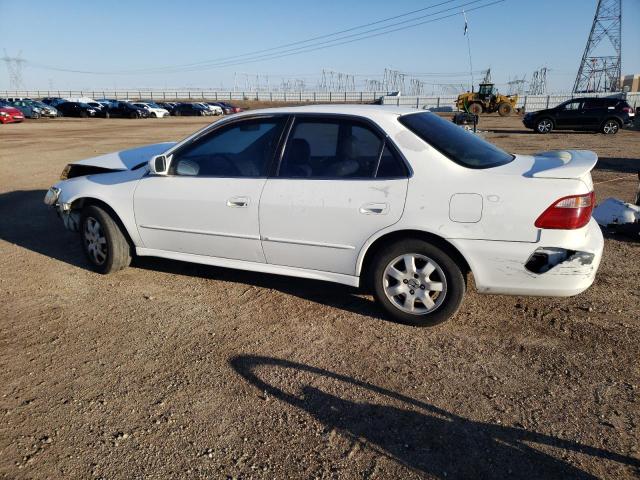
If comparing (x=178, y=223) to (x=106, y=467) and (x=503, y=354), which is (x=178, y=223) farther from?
(x=503, y=354)

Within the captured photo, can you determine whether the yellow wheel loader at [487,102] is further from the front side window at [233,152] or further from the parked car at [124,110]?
the front side window at [233,152]

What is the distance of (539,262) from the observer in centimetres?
325

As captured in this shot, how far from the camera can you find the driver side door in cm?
396

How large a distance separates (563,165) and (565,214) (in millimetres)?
437

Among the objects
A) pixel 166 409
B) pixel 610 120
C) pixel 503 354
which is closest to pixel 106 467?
pixel 166 409

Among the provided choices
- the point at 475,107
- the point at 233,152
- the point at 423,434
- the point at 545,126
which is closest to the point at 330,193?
the point at 233,152

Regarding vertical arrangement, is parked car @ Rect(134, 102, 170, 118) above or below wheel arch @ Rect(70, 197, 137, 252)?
above

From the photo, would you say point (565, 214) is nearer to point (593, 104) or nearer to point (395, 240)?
point (395, 240)

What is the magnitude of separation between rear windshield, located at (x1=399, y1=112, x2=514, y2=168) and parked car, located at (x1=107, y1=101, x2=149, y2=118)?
42.5m

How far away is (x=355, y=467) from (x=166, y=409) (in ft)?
3.74

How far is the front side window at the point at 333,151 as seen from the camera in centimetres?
363

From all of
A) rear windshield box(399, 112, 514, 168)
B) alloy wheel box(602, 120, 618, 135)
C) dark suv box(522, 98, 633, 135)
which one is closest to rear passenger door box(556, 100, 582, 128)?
dark suv box(522, 98, 633, 135)

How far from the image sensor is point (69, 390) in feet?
9.71

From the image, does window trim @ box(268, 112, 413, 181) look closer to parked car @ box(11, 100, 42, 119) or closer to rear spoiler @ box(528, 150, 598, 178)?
rear spoiler @ box(528, 150, 598, 178)
